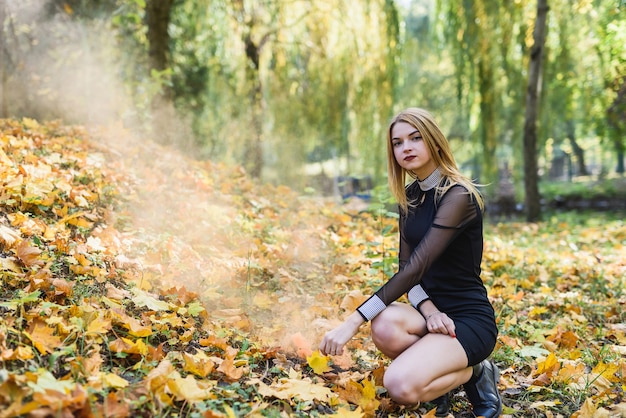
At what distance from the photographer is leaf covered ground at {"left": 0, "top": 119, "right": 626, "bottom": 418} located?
1585 mm

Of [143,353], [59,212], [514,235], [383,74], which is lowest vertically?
[514,235]

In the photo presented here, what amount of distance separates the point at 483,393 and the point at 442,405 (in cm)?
17

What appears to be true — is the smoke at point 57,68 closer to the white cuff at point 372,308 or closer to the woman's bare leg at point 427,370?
the white cuff at point 372,308

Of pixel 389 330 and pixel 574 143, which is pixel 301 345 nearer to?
pixel 389 330

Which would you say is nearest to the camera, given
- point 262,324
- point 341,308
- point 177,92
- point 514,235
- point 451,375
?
point 451,375

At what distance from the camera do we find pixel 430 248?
1.98 meters

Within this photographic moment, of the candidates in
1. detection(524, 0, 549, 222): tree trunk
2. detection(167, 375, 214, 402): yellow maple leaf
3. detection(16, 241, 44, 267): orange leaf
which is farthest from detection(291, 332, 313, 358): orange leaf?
detection(524, 0, 549, 222): tree trunk

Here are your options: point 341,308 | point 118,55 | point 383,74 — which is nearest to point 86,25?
point 118,55

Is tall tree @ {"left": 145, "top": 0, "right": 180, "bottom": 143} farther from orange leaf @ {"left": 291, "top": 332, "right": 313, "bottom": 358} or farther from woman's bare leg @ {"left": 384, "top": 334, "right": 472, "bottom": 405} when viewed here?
woman's bare leg @ {"left": 384, "top": 334, "right": 472, "bottom": 405}

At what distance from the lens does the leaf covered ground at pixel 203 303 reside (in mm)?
1585

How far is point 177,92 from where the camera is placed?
890 centimetres

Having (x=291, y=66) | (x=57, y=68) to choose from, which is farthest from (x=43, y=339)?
(x=291, y=66)

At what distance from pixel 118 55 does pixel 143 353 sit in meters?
6.39

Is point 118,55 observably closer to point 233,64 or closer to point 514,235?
point 233,64
